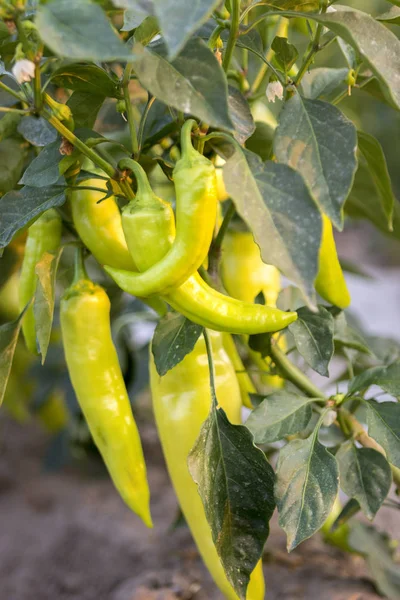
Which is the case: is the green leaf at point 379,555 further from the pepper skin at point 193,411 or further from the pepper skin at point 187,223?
the pepper skin at point 187,223

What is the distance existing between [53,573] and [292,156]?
78cm

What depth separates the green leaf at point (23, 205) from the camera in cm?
53

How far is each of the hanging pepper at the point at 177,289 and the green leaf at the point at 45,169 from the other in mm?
70

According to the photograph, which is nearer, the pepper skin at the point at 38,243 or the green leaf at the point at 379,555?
the pepper skin at the point at 38,243

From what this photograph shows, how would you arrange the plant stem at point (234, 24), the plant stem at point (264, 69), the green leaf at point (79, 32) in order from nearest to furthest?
the green leaf at point (79, 32)
the plant stem at point (234, 24)
the plant stem at point (264, 69)

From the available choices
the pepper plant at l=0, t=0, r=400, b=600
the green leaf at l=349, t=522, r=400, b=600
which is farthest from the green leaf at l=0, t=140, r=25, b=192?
the green leaf at l=349, t=522, r=400, b=600

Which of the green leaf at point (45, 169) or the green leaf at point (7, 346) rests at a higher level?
the green leaf at point (45, 169)

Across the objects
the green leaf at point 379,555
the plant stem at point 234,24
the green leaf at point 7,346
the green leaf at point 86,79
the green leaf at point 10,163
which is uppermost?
the plant stem at point 234,24

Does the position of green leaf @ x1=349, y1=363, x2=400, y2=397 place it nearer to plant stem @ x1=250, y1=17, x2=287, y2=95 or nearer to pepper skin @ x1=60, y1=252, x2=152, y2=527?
pepper skin @ x1=60, y1=252, x2=152, y2=527

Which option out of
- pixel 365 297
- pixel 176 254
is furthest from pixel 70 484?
pixel 365 297

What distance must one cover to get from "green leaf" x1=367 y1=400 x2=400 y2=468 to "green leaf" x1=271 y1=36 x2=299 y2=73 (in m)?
0.31

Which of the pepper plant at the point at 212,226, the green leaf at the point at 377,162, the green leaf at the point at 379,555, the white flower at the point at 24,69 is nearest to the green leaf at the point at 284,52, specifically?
the pepper plant at the point at 212,226

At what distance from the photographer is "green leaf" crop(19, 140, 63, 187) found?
1.72 feet

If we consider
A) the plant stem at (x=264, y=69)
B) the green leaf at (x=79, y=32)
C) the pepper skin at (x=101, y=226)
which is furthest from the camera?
the plant stem at (x=264, y=69)
